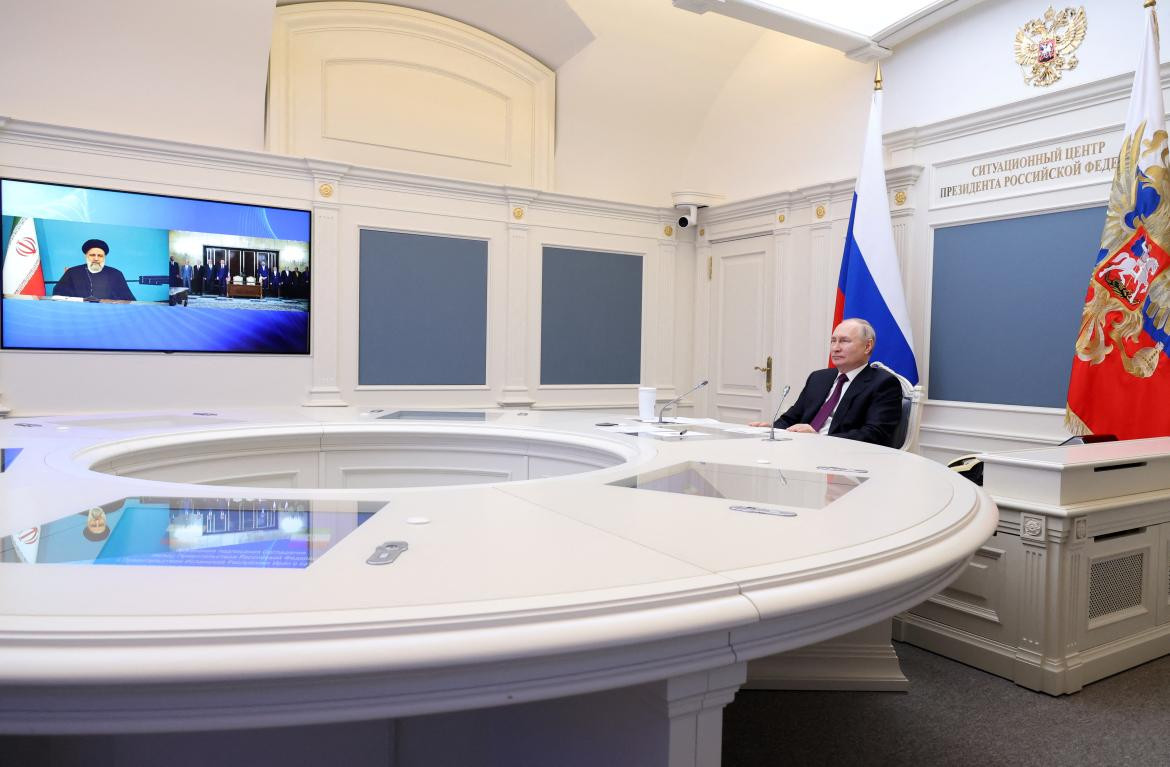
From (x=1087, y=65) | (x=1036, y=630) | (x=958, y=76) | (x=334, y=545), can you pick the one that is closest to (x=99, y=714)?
(x=334, y=545)

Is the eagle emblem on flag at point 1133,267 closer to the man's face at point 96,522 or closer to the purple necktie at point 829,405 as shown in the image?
the purple necktie at point 829,405

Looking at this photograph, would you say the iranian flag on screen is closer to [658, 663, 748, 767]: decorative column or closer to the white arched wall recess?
the white arched wall recess

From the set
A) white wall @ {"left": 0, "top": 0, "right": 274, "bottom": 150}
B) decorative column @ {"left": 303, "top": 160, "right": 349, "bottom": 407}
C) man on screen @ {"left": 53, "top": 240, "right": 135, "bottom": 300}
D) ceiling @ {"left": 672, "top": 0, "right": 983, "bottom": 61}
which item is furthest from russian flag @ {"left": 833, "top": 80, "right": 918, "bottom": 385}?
man on screen @ {"left": 53, "top": 240, "right": 135, "bottom": 300}

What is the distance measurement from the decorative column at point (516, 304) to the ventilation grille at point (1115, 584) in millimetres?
3958

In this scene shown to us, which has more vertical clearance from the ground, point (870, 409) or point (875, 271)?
point (875, 271)

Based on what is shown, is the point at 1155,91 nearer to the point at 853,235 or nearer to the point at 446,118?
the point at 853,235

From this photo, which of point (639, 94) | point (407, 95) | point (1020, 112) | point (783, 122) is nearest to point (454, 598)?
point (1020, 112)

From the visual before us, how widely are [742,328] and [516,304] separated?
5.80 feet

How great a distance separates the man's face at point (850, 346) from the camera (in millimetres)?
3375

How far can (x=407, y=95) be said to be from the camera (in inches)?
→ 214

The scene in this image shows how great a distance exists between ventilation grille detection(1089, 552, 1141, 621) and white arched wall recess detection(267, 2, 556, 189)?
4.48 m

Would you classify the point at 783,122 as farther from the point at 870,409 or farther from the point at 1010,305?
the point at 870,409

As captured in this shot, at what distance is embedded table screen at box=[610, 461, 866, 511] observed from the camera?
1.47 m

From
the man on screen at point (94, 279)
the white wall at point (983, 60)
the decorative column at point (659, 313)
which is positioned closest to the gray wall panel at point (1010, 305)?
the white wall at point (983, 60)
